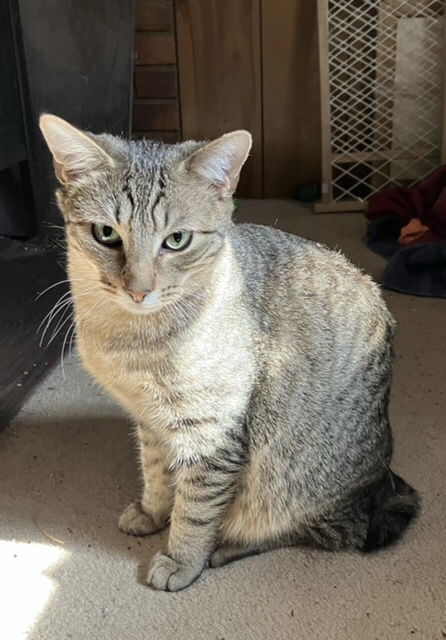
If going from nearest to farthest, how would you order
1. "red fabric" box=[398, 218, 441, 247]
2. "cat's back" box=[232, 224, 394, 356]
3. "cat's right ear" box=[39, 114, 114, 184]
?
"cat's right ear" box=[39, 114, 114, 184] < "cat's back" box=[232, 224, 394, 356] < "red fabric" box=[398, 218, 441, 247]

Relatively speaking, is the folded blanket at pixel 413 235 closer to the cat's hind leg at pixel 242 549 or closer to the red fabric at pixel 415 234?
the red fabric at pixel 415 234

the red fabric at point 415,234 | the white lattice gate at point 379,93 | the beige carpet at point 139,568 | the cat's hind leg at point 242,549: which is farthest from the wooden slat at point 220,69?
the cat's hind leg at point 242,549

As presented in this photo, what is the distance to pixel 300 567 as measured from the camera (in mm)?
1306

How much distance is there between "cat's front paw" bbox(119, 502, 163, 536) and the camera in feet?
4.53

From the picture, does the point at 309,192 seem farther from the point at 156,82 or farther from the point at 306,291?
the point at 306,291

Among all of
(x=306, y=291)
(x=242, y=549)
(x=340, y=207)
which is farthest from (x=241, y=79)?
(x=242, y=549)

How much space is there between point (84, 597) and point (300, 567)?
40 centimetres

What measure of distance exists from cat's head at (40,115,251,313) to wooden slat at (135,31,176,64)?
77.7 inches

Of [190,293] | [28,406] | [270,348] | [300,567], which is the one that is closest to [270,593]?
[300,567]

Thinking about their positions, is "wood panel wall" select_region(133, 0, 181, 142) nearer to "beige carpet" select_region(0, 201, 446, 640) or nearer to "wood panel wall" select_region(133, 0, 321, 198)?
"wood panel wall" select_region(133, 0, 321, 198)

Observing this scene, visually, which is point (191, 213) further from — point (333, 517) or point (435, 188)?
point (435, 188)

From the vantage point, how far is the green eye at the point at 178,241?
3.56 ft

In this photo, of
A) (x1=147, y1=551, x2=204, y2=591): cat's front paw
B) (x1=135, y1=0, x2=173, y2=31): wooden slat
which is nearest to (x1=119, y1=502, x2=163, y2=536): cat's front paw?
(x1=147, y1=551, x2=204, y2=591): cat's front paw

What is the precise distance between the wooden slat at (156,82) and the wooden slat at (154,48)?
0.10ft
